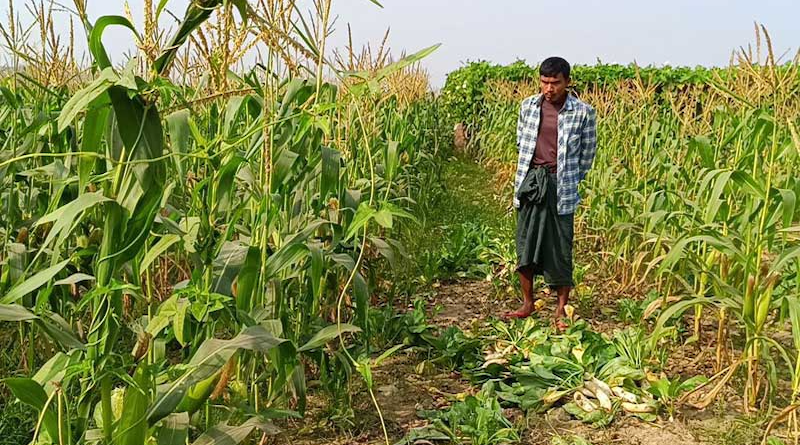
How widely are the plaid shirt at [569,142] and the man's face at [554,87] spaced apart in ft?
0.27

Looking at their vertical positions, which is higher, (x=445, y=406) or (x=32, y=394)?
(x=32, y=394)

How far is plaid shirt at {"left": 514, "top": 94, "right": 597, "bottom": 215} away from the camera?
3957 mm

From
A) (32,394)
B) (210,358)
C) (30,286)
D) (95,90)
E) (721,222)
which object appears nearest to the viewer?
(95,90)

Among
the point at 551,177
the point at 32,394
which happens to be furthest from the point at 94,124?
the point at 551,177

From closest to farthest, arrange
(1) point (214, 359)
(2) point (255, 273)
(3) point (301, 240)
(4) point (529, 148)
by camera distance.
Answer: (1) point (214, 359) < (2) point (255, 273) < (3) point (301, 240) < (4) point (529, 148)

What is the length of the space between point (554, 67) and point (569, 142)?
0.45 metres

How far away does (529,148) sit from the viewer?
412 centimetres

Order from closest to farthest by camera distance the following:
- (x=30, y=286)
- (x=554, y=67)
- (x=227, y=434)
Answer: (x=30, y=286) → (x=227, y=434) → (x=554, y=67)

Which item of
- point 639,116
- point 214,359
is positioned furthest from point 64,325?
point 639,116

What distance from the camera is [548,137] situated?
407 centimetres

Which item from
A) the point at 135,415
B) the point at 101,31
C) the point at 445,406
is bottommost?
the point at 445,406

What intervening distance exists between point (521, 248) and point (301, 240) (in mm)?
2352

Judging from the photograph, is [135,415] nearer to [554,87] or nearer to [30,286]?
[30,286]

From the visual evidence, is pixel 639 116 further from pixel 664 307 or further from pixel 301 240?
pixel 301 240
